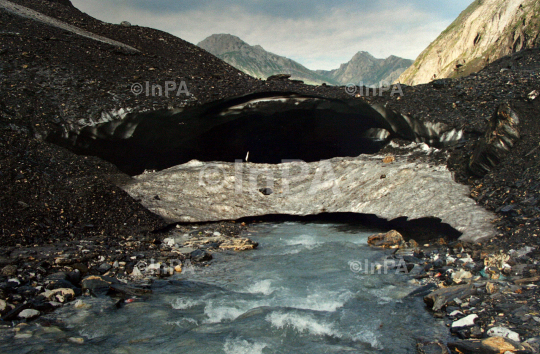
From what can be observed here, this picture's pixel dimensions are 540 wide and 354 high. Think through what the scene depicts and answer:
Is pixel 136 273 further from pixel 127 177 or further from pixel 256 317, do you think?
pixel 127 177

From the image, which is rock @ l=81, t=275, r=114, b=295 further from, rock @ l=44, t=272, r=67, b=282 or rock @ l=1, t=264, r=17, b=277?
rock @ l=1, t=264, r=17, b=277

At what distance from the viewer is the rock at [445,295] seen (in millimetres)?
5121

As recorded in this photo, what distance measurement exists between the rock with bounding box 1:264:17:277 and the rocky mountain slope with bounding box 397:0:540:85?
52.0 meters

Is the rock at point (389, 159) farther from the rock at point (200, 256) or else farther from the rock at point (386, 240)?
the rock at point (200, 256)

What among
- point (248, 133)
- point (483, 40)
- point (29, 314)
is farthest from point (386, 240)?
point (483, 40)

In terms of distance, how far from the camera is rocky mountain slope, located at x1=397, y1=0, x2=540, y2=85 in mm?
45844

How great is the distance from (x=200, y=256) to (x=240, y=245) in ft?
4.07

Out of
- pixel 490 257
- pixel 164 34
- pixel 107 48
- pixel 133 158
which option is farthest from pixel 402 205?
pixel 164 34

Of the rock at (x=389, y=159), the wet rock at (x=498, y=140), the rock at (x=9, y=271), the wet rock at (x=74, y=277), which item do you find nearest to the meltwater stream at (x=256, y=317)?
the wet rock at (x=74, y=277)

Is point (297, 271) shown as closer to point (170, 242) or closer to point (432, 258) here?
point (432, 258)

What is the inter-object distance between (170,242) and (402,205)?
651 centimetres

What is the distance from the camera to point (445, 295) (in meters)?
5.23

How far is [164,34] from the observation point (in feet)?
60.9

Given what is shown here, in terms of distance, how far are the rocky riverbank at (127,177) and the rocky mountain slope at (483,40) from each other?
1549 inches
